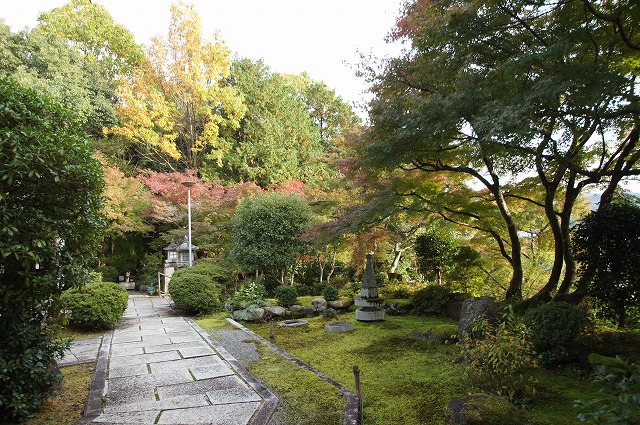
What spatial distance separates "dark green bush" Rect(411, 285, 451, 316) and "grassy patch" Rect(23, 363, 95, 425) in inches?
270

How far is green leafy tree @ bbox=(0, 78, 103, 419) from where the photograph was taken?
3314 millimetres

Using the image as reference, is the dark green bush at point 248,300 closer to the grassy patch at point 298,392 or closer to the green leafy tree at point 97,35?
the grassy patch at point 298,392

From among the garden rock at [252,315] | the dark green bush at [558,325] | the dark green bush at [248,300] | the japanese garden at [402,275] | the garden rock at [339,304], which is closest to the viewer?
the japanese garden at [402,275]

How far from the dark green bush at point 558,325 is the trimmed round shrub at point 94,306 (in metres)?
7.80

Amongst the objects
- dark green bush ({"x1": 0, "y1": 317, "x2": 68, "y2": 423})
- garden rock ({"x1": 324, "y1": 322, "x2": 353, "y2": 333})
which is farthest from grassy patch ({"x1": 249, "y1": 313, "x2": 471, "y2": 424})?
dark green bush ({"x1": 0, "y1": 317, "x2": 68, "y2": 423})

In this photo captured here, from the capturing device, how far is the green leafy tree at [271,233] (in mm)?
11297

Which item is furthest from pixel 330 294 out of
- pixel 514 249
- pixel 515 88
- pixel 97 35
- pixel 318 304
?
pixel 97 35

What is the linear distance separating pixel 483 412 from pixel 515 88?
353 centimetres

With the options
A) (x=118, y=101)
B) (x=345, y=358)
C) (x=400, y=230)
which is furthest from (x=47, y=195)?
(x=118, y=101)

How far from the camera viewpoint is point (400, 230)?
1191 centimetres

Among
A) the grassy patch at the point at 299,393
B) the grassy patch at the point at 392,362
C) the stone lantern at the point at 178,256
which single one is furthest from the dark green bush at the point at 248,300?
the stone lantern at the point at 178,256

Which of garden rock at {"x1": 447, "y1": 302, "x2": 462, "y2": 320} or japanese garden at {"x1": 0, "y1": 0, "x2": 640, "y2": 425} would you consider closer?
japanese garden at {"x1": 0, "y1": 0, "x2": 640, "y2": 425}

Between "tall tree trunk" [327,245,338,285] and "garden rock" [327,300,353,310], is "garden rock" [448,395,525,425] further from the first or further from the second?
"tall tree trunk" [327,245,338,285]

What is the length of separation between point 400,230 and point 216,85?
12.6 m
